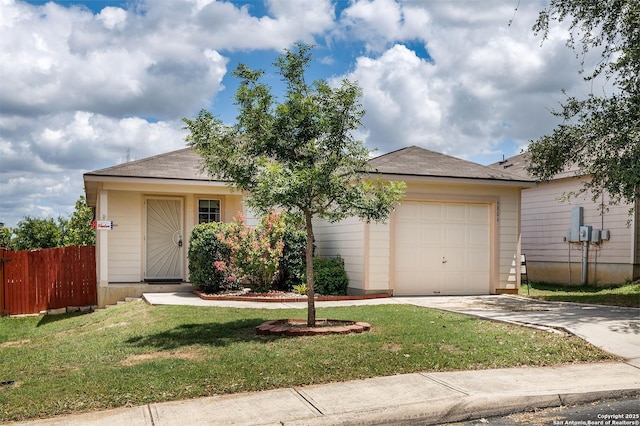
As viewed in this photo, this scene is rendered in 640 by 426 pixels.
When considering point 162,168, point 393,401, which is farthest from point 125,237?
point 393,401

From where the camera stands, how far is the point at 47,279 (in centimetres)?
1633

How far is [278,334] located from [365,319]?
1.92 metres

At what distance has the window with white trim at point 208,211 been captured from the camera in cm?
1653

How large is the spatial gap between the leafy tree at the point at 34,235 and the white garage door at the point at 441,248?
22400mm

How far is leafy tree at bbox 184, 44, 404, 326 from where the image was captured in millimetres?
8750

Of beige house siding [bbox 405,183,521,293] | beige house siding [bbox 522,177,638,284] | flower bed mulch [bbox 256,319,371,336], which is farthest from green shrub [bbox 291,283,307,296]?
beige house siding [bbox 522,177,638,284]

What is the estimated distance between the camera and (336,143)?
895 centimetres

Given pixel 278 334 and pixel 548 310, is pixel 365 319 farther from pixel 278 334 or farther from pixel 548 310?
pixel 548 310

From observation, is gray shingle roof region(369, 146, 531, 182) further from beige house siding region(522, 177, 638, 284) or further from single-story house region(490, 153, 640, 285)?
beige house siding region(522, 177, 638, 284)

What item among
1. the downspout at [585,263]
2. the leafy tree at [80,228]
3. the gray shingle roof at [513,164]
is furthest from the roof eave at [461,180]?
the leafy tree at [80,228]

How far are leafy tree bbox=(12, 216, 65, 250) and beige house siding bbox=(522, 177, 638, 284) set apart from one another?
22923 millimetres

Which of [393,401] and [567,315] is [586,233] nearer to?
[567,315]

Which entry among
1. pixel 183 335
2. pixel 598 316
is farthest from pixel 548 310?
pixel 183 335

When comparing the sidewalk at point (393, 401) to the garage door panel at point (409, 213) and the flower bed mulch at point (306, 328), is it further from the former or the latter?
the garage door panel at point (409, 213)
